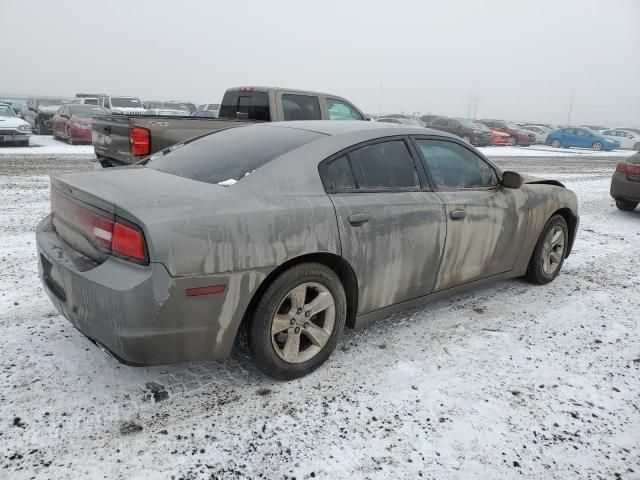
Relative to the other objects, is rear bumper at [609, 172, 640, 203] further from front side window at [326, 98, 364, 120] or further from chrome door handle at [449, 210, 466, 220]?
chrome door handle at [449, 210, 466, 220]

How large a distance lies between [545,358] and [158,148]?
493cm

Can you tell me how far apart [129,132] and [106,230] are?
4002mm

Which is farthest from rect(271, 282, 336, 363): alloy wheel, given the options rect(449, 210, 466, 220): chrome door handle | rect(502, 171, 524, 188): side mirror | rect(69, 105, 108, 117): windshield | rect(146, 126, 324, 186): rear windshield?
rect(69, 105, 108, 117): windshield

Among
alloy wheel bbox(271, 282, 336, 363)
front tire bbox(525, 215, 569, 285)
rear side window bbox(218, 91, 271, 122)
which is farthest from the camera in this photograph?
rear side window bbox(218, 91, 271, 122)

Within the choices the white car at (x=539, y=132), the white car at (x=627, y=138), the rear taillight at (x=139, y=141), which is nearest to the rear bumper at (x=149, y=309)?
the rear taillight at (x=139, y=141)

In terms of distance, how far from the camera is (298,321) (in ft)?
9.44

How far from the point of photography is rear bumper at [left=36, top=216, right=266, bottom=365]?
2.32 metres

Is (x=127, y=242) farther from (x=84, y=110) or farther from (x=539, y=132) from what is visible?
(x=539, y=132)

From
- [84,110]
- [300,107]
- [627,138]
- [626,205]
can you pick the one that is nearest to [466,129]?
[627,138]

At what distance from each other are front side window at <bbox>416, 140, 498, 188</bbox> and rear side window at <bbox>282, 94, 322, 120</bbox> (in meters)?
4.40

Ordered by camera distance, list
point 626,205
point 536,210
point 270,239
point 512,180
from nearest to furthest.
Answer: point 270,239 < point 512,180 < point 536,210 < point 626,205

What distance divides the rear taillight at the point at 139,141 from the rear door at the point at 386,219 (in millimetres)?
3759

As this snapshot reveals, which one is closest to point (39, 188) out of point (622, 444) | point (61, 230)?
point (61, 230)

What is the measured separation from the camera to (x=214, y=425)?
252cm
